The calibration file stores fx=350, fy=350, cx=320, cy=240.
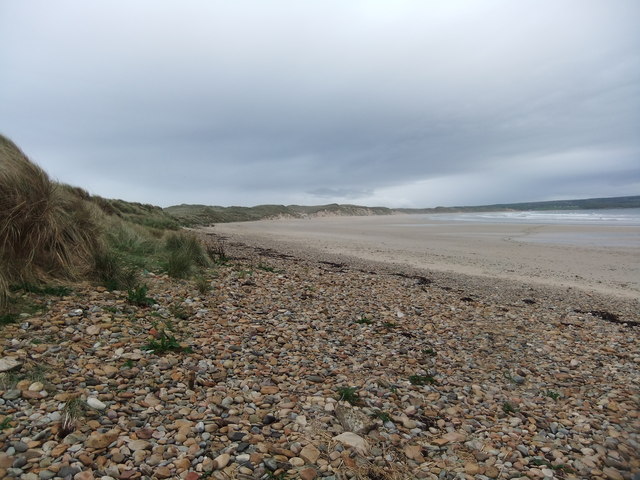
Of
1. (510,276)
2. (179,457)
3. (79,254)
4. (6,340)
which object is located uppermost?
(79,254)

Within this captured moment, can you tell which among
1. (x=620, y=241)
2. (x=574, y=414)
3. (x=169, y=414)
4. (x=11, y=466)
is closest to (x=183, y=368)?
(x=169, y=414)

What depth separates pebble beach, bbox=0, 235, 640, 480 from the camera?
281 centimetres

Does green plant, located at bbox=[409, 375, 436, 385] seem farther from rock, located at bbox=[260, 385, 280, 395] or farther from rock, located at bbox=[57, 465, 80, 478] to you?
rock, located at bbox=[57, 465, 80, 478]

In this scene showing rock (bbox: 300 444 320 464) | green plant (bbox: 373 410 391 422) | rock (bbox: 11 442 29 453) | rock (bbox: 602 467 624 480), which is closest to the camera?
rock (bbox: 11 442 29 453)

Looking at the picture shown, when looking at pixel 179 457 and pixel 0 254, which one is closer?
pixel 179 457

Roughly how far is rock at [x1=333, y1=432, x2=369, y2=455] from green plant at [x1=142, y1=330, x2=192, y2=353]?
2202 millimetres

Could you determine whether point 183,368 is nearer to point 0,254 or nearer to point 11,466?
point 11,466

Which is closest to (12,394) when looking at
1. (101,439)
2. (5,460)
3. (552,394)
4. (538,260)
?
(5,460)

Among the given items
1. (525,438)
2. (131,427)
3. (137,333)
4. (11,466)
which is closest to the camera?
(11,466)

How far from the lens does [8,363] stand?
337 centimetres

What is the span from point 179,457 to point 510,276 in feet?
48.5

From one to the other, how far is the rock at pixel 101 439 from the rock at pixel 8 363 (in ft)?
4.21

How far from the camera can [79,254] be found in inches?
244

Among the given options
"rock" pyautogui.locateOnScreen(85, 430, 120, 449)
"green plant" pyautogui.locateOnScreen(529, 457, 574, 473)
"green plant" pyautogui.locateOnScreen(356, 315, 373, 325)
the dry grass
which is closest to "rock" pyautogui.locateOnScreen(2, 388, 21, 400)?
"rock" pyautogui.locateOnScreen(85, 430, 120, 449)
